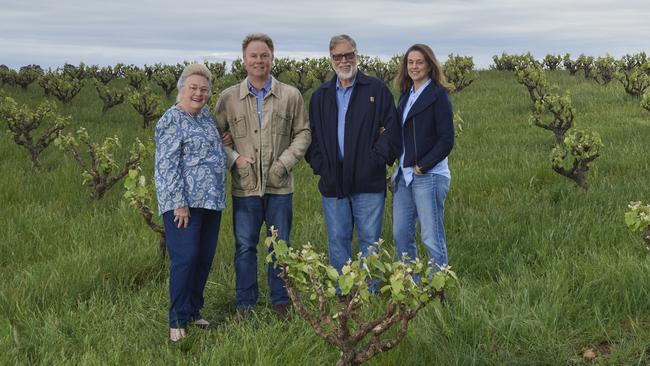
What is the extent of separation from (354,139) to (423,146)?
1.90 ft

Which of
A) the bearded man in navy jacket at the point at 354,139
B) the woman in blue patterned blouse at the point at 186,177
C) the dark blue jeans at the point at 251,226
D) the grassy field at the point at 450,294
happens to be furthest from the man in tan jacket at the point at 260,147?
the grassy field at the point at 450,294

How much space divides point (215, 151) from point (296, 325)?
151 centimetres

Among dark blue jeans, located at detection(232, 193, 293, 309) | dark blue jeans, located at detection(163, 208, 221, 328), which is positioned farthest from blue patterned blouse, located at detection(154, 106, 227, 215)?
dark blue jeans, located at detection(232, 193, 293, 309)

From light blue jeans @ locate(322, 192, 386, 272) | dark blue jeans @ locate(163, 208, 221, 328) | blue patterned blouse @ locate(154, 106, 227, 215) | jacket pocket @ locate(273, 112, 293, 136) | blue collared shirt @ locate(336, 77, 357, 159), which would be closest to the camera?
blue patterned blouse @ locate(154, 106, 227, 215)

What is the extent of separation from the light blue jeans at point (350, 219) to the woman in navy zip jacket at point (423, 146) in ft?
0.64

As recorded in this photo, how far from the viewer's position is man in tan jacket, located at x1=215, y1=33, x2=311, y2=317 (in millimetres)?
4723

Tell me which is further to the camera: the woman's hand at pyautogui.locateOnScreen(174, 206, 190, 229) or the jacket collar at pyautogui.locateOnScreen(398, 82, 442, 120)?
the jacket collar at pyautogui.locateOnScreen(398, 82, 442, 120)

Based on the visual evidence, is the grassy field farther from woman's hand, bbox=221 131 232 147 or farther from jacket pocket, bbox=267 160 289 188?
woman's hand, bbox=221 131 232 147

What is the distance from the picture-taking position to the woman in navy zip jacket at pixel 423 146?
187 inches

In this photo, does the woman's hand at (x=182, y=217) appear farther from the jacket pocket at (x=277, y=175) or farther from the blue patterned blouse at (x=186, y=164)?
the jacket pocket at (x=277, y=175)

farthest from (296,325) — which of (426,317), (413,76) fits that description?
(413,76)

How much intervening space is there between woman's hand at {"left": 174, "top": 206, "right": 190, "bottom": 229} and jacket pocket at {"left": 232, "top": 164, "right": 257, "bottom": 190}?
61 centimetres

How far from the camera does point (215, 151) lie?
173 inches

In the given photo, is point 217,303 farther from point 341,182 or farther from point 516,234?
point 516,234
